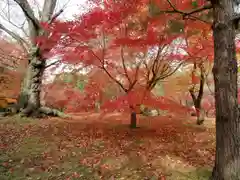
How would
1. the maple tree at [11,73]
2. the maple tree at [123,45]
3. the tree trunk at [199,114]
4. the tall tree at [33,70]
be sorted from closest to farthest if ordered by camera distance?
1. the maple tree at [123,45]
2. the tree trunk at [199,114]
3. the tall tree at [33,70]
4. the maple tree at [11,73]

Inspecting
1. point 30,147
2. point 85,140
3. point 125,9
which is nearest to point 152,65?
point 125,9

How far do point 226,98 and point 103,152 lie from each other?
130 inches

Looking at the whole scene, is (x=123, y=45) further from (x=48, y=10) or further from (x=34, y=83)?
(x=48, y=10)

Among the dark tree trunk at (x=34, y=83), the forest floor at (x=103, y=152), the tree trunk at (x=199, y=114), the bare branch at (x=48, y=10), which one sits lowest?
the forest floor at (x=103, y=152)

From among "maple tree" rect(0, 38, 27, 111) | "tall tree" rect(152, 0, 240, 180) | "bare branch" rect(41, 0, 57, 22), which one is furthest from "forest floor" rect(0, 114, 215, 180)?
"maple tree" rect(0, 38, 27, 111)

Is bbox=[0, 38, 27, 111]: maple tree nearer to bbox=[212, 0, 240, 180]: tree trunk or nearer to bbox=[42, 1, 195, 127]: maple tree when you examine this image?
bbox=[42, 1, 195, 127]: maple tree

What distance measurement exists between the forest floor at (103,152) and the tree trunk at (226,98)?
0.73 meters

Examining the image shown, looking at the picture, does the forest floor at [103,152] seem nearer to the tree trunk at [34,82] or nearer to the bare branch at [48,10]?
the tree trunk at [34,82]

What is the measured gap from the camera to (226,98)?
11.0ft

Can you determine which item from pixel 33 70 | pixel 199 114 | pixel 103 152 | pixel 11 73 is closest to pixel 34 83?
pixel 33 70

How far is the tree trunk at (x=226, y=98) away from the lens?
10.9ft

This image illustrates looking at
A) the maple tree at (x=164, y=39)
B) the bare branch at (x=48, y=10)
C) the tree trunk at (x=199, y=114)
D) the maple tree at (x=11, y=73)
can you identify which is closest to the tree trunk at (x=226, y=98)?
the maple tree at (x=164, y=39)

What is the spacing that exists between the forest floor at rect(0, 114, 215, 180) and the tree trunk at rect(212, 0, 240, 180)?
73cm

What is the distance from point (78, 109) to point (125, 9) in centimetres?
1055
